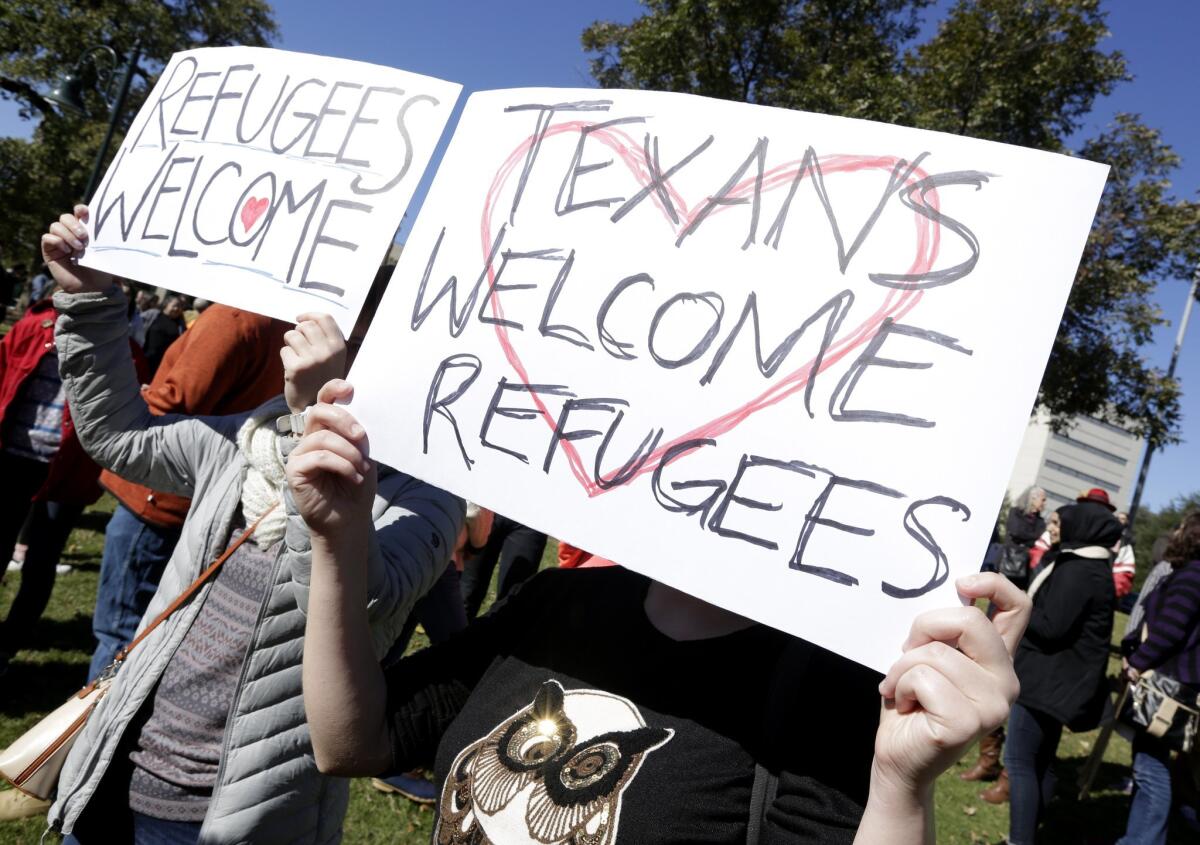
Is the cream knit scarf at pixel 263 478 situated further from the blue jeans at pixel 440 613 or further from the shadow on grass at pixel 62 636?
the shadow on grass at pixel 62 636

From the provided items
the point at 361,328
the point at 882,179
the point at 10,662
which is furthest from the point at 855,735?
the point at 10,662

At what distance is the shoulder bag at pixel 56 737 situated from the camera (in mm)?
1771

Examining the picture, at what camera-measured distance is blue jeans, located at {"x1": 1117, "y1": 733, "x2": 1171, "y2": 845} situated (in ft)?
12.7

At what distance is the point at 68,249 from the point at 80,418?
0.45 metres

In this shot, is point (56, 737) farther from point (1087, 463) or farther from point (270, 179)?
point (1087, 463)

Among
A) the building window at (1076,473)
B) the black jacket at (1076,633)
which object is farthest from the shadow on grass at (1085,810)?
the building window at (1076,473)

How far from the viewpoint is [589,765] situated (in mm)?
1141

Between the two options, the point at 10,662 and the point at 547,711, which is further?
the point at 10,662

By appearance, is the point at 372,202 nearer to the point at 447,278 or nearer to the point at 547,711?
the point at 447,278

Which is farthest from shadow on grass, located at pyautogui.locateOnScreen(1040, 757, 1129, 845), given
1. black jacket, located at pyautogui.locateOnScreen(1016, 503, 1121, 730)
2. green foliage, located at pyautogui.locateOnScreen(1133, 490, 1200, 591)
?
green foliage, located at pyautogui.locateOnScreen(1133, 490, 1200, 591)

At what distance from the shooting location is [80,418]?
1970 millimetres

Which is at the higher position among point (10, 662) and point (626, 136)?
point (626, 136)

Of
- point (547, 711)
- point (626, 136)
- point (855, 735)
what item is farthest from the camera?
point (626, 136)

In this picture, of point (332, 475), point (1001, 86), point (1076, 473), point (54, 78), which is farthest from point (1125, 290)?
point (1076, 473)
